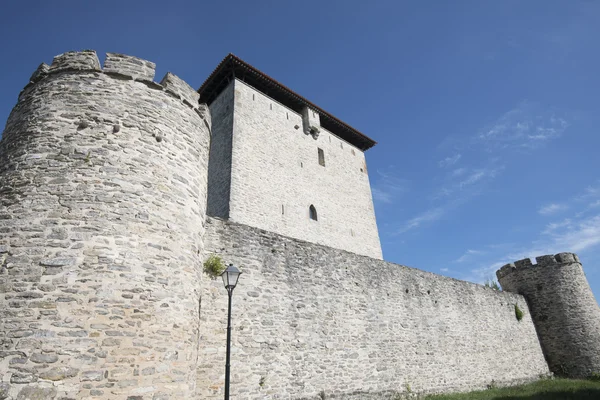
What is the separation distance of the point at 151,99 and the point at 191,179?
1.43 metres

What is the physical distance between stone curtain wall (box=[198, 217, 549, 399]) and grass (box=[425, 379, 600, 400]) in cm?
51

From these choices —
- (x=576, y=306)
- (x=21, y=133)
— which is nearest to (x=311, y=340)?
(x=21, y=133)

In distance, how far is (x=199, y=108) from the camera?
283 inches

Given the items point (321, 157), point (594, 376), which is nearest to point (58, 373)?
point (321, 157)

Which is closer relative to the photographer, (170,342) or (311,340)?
(170,342)

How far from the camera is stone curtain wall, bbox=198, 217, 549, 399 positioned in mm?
7199

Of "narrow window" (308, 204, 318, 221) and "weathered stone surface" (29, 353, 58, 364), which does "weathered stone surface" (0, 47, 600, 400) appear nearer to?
"weathered stone surface" (29, 353, 58, 364)

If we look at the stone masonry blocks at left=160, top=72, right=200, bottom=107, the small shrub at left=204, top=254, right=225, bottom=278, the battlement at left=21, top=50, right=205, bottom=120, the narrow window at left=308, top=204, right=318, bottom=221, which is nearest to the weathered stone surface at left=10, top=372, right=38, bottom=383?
the small shrub at left=204, top=254, right=225, bottom=278

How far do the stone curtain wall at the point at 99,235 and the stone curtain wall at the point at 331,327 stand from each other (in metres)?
1.49

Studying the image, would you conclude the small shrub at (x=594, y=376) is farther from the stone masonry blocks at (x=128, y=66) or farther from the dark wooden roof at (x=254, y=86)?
the stone masonry blocks at (x=128, y=66)

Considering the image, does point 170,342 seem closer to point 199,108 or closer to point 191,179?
point 191,179

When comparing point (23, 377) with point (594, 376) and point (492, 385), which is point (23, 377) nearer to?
point (492, 385)

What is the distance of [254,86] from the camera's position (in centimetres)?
1902

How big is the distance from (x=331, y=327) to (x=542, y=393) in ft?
25.7
